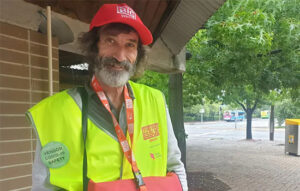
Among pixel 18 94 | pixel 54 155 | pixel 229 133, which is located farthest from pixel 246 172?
pixel 229 133

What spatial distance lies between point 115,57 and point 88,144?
553 millimetres

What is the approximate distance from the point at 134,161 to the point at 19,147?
167 centimetres

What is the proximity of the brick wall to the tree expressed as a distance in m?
3.85

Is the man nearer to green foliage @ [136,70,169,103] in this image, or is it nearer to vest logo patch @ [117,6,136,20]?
vest logo patch @ [117,6,136,20]

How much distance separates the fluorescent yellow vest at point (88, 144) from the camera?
1.19m

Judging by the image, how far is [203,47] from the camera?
7.08 m

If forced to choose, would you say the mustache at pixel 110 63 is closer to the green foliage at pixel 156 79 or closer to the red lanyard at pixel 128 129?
the red lanyard at pixel 128 129

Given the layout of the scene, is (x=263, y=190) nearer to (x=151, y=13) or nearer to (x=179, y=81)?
(x=179, y=81)

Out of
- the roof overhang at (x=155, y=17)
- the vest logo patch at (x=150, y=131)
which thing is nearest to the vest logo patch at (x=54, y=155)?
the vest logo patch at (x=150, y=131)

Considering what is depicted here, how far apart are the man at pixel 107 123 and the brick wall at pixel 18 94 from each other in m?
1.14

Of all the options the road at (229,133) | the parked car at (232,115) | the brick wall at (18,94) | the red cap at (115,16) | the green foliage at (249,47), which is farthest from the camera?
the parked car at (232,115)

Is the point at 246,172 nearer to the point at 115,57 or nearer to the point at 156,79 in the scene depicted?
the point at 156,79

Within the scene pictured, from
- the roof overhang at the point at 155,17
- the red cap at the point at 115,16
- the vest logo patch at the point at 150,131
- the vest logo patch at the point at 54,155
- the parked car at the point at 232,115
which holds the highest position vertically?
the roof overhang at the point at 155,17

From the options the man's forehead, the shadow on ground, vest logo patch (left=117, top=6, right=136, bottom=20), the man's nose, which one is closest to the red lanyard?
the man's nose
